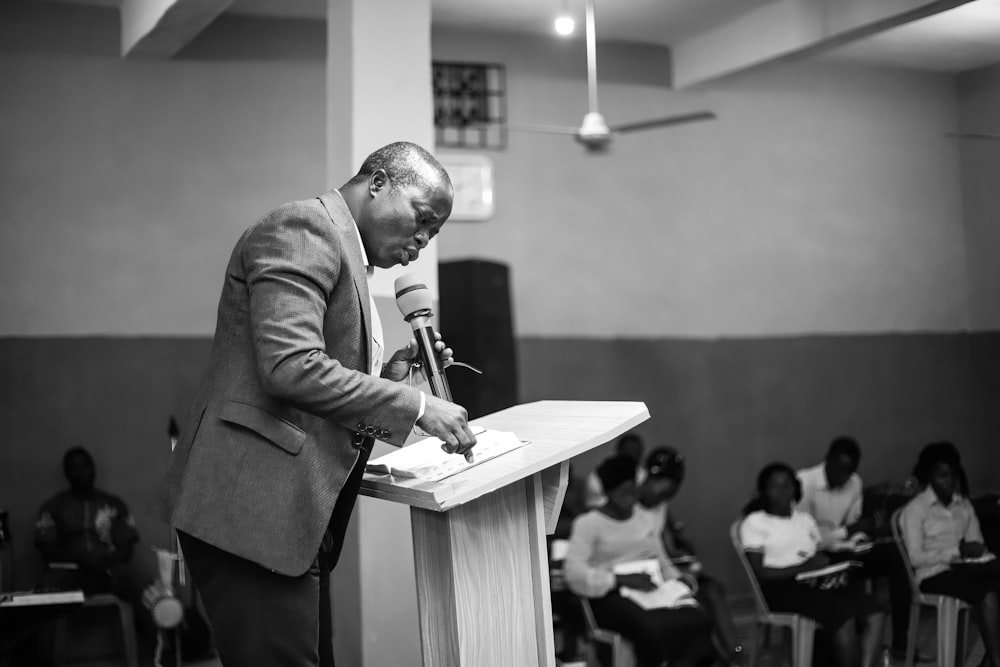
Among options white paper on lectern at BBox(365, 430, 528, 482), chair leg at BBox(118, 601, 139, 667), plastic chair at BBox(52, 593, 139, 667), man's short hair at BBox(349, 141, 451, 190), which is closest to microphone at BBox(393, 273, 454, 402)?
white paper on lectern at BBox(365, 430, 528, 482)

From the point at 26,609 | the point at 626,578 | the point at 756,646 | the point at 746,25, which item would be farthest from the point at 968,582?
the point at 26,609

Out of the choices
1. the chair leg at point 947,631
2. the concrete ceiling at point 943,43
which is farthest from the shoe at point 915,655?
the concrete ceiling at point 943,43

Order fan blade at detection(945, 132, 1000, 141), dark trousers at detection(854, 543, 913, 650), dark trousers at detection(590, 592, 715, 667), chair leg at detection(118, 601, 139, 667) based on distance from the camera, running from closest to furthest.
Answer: dark trousers at detection(590, 592, 715, 667) → dark trousers at detection(854, 543, 913, 650) → fan blade at detection(945, 132, 1000, 141) → chair leg at detection(118, 601, 139, 667)

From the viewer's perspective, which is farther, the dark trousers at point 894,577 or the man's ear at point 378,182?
the dark trousers at point 894,577

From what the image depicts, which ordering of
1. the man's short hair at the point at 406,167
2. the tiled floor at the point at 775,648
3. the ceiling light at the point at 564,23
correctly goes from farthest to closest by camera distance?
1. the ceiling light at the point at 564,23
2. the tiled floor at the point at 775,648
3. the man's short hair at the point at 406,167

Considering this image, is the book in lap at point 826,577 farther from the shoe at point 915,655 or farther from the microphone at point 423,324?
the microphone at point 423,324

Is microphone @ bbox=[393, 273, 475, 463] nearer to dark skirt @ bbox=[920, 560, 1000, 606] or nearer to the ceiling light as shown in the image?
dark skirt @ bbox=[920, 560, 1000, 606]

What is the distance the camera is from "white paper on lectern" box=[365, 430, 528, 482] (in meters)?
2.05

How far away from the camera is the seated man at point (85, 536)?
5594mm

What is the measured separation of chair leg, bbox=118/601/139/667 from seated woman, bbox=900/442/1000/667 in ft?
12.6

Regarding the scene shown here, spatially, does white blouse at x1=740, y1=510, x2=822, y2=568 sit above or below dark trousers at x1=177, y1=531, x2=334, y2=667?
below

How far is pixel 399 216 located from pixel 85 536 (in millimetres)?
4309

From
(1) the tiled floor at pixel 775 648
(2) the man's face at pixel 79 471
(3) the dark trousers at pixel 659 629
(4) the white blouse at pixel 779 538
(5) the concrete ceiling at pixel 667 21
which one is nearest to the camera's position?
(3) the dark trousers at pixel 659 629

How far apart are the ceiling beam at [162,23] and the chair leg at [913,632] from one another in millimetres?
4194
